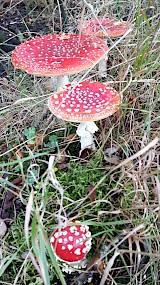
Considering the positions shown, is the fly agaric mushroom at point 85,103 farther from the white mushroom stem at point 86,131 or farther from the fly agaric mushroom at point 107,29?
the fly agaric mushroom at point 107,29

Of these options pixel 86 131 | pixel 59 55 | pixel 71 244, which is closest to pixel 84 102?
pixel 86 131

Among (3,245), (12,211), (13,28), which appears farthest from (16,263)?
(13,28)

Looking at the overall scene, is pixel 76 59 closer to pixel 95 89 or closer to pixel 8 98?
pixel 95 89

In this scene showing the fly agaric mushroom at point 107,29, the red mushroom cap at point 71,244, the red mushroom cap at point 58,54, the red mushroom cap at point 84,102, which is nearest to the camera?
the red mushroom cap at point 71,244

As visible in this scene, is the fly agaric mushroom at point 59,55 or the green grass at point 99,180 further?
the fly agaric mushroom at point 59,55

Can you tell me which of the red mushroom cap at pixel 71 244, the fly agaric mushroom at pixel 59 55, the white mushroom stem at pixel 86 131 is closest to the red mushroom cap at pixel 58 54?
the fly agaric mushroom at pixel 59 55

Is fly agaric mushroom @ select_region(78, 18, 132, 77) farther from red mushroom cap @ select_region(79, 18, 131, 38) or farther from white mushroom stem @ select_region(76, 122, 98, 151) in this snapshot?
white mushroom stem @ select_region(76, 122, 98, 151)
